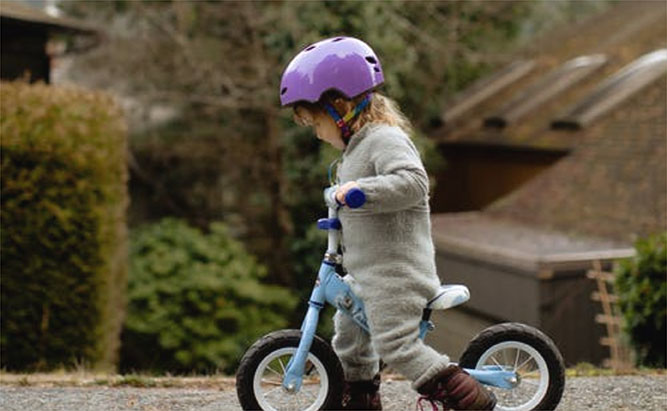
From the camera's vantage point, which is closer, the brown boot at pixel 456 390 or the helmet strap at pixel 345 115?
the brown boot at pixel 456 390

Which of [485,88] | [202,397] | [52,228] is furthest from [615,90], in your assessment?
[202,397]

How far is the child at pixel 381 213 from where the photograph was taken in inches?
154

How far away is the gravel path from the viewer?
490 centimetres

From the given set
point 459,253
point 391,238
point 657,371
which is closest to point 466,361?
point 391,238

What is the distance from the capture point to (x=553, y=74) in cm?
1977

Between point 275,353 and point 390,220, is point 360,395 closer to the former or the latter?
point 275,353

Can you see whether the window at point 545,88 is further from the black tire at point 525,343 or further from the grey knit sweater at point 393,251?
the grey knit sweater at point 393,251

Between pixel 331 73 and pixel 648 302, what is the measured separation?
13.8 ft

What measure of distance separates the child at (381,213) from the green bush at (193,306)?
9337 mm

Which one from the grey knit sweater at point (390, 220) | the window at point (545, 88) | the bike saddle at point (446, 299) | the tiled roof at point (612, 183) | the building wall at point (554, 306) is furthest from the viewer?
the window at point (545, 88)

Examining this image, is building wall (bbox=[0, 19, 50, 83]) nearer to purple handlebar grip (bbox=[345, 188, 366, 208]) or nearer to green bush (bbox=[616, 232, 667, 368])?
green bush (bbox=[616, 232, 667, 368])

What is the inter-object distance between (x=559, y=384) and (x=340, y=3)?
11.3 m

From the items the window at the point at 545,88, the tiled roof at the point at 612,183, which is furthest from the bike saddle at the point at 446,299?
the window at the point at 545,88

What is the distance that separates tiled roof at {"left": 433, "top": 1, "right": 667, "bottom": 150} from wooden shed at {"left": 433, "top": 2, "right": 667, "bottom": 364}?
1.1 inches
